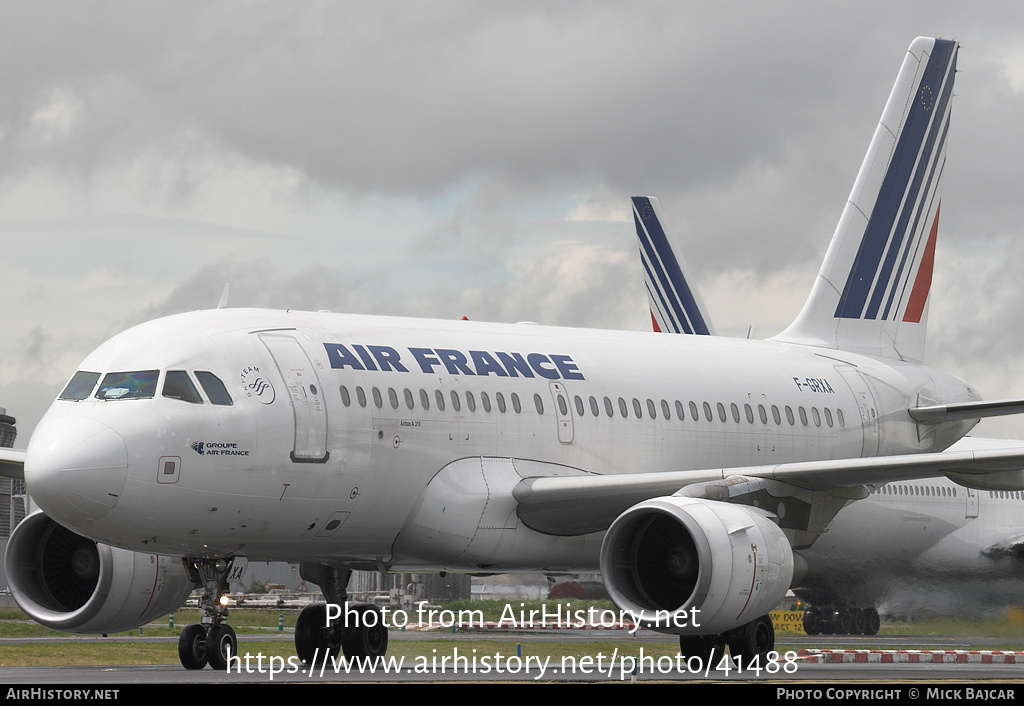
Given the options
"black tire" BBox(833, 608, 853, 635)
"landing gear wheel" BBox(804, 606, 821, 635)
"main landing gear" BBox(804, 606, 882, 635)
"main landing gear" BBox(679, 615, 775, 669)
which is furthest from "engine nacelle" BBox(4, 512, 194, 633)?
"landing gear wheel" BBox(804, 606, 821, 635)

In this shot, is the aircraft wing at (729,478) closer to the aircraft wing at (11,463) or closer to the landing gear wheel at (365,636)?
the landing gear wheel at (365,636)

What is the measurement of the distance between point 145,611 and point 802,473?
27.5 ft

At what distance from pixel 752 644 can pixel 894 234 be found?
397 inches

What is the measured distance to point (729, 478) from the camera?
17.9 m

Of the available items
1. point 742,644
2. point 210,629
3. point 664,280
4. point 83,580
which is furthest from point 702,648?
point 664,280

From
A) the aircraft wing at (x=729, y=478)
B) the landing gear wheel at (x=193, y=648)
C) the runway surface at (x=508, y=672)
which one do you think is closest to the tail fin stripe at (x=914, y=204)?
the runway surface at (x=508, y=672)

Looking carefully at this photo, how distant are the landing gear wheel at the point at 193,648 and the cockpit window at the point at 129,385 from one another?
9.51ft

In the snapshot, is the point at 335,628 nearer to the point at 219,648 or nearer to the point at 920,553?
the point at 219,648

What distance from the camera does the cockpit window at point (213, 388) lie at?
16234 mm

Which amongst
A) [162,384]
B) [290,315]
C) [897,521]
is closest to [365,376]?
[290,315]

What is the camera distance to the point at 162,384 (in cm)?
1611

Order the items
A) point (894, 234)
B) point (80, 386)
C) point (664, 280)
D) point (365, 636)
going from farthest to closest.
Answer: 1. point (664, 280)
2. point (894, 234)
3. point (365, 636)
4. point (80, 386)

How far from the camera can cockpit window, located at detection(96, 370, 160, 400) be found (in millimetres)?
16031
